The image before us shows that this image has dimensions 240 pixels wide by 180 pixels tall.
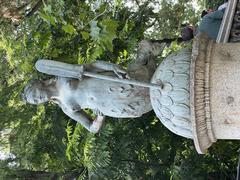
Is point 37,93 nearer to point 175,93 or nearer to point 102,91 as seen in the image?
point 102,91

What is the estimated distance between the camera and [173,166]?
8273mm

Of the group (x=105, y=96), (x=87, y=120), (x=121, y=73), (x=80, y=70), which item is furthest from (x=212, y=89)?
(x=87, y=120)

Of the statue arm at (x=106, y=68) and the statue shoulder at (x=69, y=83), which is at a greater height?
the statue arm at (x=106, y=68)

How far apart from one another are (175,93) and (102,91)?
83cm

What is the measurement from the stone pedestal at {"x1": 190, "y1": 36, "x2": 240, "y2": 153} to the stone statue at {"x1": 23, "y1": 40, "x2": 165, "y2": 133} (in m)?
0.70

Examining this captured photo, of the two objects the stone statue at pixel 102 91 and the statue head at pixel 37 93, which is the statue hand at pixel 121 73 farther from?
the statue head at pixel 37 93

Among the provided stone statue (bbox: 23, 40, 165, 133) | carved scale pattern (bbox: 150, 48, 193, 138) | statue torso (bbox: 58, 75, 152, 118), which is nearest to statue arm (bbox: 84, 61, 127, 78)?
stone statue (bbox: 23, 40, 165, 133)

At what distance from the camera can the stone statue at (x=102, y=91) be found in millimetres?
4645

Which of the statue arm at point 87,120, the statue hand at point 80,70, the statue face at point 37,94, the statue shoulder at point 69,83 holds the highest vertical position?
the statue hand at point 80,70

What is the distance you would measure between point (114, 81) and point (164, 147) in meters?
4.68

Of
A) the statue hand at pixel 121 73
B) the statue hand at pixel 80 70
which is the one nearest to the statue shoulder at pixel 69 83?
the statue hand at pixel 80 70

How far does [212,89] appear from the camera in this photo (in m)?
4.18

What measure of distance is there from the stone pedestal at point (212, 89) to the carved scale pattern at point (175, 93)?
11 centimetres

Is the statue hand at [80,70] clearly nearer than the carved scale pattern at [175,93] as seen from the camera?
No
